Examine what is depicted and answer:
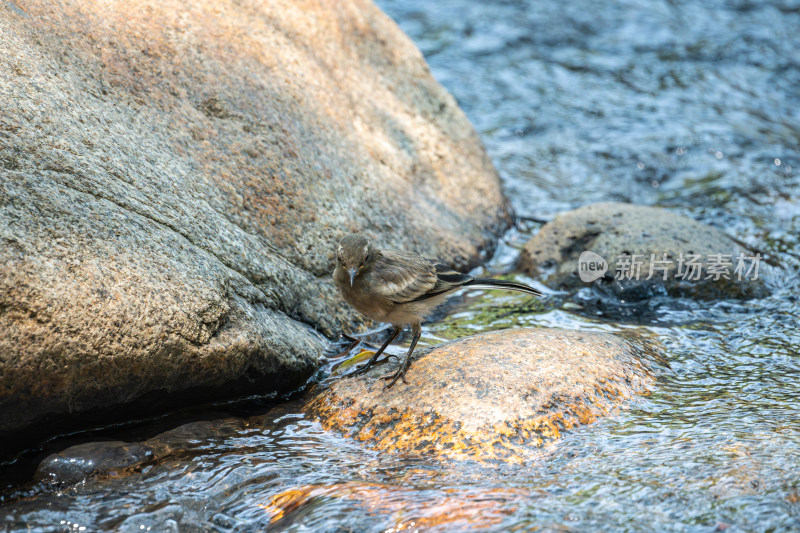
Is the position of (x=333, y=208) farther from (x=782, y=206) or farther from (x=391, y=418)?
(x=782, y=206)

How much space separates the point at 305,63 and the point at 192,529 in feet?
15.1

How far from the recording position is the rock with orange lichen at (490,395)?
171 inches

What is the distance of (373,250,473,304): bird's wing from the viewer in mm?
5047

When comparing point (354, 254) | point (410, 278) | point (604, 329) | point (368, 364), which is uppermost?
point (354, 254)

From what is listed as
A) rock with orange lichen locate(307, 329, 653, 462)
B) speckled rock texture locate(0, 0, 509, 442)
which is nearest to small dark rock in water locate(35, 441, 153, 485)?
speckled rock texture locate(0, 0, 509, 442)

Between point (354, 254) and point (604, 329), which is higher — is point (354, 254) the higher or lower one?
the higher one

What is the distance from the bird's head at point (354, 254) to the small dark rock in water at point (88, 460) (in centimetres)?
163

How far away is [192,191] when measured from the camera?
5270mm

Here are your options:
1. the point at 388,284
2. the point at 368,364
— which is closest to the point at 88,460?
the point at 368,364

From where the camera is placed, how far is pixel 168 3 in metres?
6.28

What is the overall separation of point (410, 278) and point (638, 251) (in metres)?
2.81

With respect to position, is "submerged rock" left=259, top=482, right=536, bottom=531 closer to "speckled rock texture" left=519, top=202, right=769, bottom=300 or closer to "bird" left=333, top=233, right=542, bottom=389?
"bird" left=333, top=233, right=542, bottom=389

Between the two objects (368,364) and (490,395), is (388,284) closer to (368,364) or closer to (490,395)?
(368,364)

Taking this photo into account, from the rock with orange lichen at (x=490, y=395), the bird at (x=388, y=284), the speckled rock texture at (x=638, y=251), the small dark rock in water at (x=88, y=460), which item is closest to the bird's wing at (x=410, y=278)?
the bird at (x=388, y=284)
